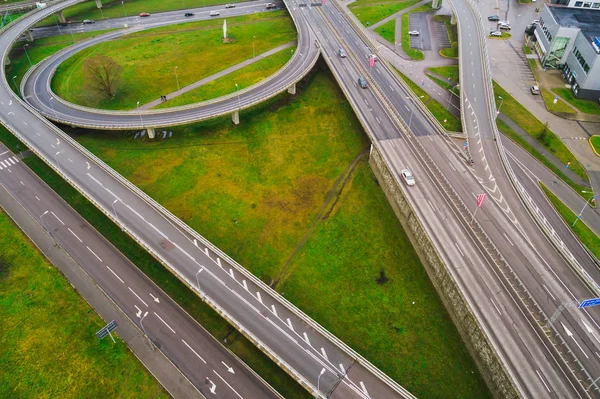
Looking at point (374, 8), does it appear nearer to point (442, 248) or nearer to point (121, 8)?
point (121, 8)

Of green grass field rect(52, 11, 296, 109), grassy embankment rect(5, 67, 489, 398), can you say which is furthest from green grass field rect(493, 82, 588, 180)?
green grass field rect(52, 11, 296, 109)

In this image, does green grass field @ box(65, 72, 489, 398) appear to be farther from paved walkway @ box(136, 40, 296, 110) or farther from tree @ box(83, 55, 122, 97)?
tree @ box(83, 55, 122, 97)

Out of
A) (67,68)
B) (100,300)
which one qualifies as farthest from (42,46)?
(100,300)

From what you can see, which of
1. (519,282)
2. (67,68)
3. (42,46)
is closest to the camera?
(519,282)

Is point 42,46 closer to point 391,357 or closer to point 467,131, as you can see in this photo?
point 467,131

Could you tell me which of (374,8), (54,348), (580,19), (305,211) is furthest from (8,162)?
(580,19)

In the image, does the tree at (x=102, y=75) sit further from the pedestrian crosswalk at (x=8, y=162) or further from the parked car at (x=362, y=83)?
the parked car at (x=362, y=83)
